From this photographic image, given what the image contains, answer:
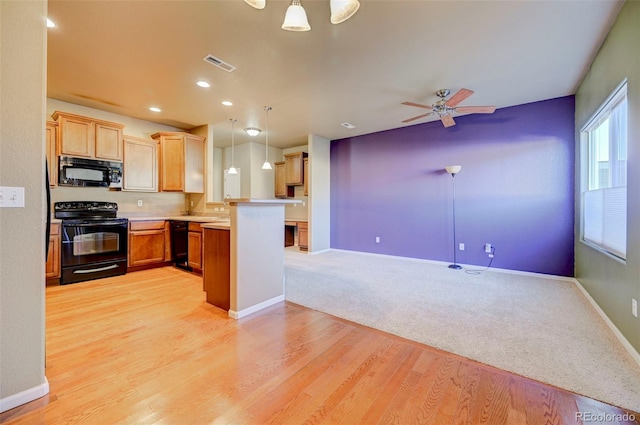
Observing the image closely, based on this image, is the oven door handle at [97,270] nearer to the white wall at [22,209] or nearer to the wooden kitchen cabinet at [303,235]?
the white wall at [22,209]

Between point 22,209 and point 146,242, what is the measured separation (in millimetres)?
3336

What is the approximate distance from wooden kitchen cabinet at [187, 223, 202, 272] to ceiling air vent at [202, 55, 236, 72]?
93.2 inches

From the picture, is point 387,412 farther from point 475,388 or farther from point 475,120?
point 475,120

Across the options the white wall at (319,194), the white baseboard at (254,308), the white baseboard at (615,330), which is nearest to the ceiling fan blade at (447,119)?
the white baseboard at (615,330)

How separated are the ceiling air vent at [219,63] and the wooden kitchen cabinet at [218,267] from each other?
1.94 m

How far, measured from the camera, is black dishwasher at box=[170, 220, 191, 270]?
4.55m

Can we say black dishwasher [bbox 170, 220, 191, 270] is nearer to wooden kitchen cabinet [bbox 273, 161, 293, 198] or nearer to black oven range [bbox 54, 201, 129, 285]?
black oven range [bbox 54, 201, 129, 285]

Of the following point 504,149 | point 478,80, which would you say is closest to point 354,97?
point 478,80

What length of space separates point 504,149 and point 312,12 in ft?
13.2

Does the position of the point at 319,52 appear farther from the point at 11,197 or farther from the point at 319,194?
the point at 319,194

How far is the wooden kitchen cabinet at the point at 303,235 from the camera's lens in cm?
652

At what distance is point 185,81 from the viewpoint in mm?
3572

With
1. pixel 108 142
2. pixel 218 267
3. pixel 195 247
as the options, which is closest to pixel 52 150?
pixel 108 142

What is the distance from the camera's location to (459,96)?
3338 millimetres
